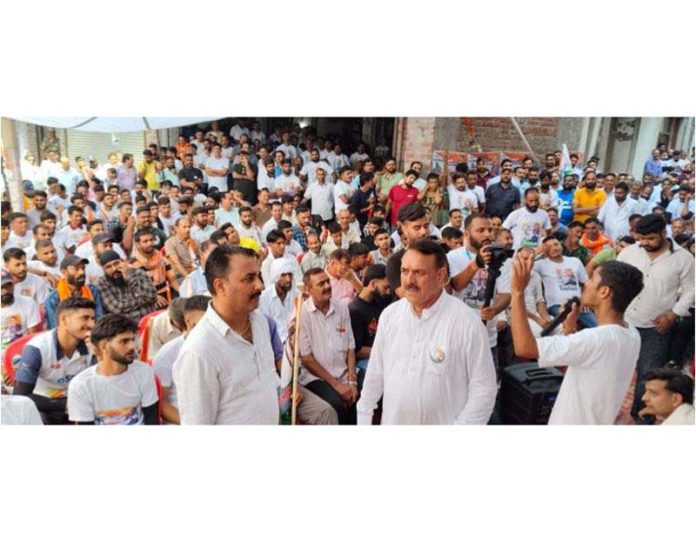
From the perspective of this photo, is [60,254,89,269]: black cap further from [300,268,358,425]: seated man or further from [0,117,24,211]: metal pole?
[300,268,358,425]: seated man

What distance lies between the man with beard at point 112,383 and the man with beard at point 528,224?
2.04 metres

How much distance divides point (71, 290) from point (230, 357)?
100 centimetres

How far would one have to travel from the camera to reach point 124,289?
11.0 feet

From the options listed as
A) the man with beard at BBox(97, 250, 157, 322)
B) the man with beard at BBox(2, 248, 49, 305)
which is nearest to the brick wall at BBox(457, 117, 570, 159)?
the man with beard at BBox(97, 250, 157, 322)

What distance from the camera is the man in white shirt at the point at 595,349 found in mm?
3217

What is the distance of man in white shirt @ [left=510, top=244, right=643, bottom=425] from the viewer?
3217mm

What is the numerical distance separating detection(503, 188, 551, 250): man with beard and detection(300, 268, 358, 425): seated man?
0.99 m

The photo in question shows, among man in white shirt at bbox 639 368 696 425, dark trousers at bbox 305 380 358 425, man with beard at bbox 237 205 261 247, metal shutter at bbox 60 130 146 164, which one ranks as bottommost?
dark trousers at bbox 305 380 358 425

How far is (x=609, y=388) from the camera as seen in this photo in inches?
128

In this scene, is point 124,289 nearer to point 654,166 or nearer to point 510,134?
point 510,134

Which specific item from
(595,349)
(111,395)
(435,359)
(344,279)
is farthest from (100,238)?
(595,349)

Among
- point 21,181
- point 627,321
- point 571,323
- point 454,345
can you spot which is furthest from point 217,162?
point 627,321

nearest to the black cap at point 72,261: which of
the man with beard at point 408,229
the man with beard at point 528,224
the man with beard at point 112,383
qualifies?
the man with beard at point 112,383
